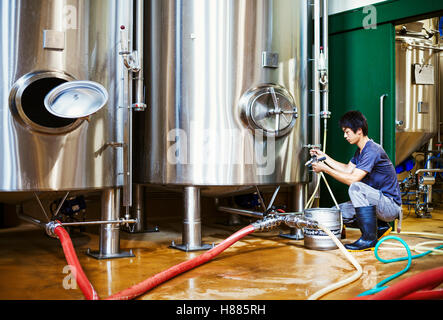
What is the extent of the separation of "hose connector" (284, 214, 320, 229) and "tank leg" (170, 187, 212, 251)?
54 cm

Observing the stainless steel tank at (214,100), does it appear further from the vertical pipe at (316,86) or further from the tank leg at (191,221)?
the vertical pipe at (316,86)

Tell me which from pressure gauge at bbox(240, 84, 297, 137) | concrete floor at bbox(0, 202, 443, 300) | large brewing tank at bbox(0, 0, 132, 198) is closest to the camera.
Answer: concrete floor at bbox(0, 202, 443, 300)

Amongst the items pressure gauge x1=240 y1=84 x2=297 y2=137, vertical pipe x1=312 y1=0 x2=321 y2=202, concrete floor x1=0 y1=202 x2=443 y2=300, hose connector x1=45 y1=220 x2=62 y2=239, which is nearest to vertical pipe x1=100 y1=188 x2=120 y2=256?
concrete floor x1=0 y1=202 x2=443 y2=300

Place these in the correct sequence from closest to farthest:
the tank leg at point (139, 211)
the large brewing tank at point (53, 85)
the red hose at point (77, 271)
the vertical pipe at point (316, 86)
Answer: the red hose at point (77, 271), the large brewing tank at point (53, 85), the vertical pipe at point (316, 86), the tank leg at point (139, 211)

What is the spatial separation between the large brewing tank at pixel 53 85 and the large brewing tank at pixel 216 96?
359 millimetres

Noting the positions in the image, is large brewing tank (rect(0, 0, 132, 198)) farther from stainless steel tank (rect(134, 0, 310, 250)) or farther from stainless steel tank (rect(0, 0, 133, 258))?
stainless steel tank (rect(134, 0, 310, 250))

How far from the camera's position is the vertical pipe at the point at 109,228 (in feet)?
8.97

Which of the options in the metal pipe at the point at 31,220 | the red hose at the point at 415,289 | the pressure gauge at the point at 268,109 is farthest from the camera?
the pressure gauge at the point at 268,109

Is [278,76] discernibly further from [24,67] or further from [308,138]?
[24,67]

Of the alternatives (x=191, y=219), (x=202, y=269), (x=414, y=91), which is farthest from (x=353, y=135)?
(x=414, y=91)

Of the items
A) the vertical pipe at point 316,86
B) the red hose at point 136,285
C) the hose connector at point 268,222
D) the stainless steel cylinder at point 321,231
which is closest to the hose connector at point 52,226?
the red hose at point 136,285

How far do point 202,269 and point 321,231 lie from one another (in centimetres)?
88

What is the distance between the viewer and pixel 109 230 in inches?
108

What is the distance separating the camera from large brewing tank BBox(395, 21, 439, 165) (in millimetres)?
4879
